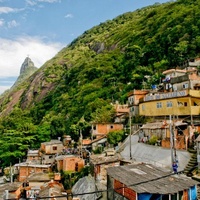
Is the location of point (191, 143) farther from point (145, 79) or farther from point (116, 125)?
point (145, 79)

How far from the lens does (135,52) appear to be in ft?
224

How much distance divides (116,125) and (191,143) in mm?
17184

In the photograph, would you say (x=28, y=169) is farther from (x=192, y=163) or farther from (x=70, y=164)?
(x=192, y=163)

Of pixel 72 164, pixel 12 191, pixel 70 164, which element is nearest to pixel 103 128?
pixel 72 164

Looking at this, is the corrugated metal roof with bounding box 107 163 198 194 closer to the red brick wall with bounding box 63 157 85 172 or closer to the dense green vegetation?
the red brick wall with bounding box 63 157 85 172

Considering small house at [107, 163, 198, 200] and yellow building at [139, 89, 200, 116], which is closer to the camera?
small house at [107, 163, 198, 200]

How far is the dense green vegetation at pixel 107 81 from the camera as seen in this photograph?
5072 cm

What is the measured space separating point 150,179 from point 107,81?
5101 cm

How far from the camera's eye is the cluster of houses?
14.9 meters

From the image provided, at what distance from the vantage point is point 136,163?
20484 mm

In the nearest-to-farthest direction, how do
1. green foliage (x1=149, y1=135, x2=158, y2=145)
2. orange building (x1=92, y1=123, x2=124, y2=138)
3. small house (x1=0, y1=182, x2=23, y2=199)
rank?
1. green foliage (x1=149, y1=135, x2=158, y2=145)
2. small house (x1=0, y1=182, x2=23, y2=199)
3. orange building (x1=92, y1=123, x2=124, y2=138)

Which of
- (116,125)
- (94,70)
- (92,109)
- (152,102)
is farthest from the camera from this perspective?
(94,70)

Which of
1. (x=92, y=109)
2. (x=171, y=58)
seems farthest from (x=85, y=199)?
(x=171, y=58)

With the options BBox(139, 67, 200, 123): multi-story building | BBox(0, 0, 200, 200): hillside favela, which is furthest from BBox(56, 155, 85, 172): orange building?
BBox(139, 67, 200, 123): multi-story building
